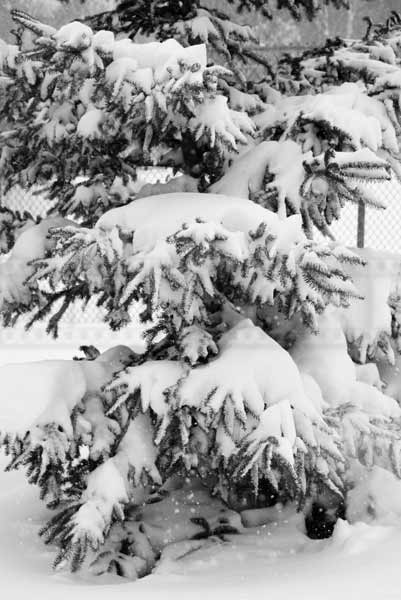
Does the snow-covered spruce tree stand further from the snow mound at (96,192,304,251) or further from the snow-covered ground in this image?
the snow-covered ground

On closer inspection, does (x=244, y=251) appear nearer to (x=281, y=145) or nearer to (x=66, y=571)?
(x=281, y=145)

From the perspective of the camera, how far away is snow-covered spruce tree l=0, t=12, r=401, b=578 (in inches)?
108

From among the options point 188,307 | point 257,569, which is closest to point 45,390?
point 188,307

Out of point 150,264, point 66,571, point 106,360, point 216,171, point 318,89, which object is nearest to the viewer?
point 150,264

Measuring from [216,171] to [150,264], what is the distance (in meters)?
1.13

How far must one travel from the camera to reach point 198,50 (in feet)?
9.22

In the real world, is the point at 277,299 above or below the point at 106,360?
above

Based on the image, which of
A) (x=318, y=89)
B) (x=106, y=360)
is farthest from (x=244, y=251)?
(x=318, y=89)

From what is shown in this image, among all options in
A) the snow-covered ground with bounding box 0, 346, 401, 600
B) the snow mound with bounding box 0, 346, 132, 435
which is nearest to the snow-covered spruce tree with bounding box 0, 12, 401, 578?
the snow mound with bounding box 0, 346, 132, 435

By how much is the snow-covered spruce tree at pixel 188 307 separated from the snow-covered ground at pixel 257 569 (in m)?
0.14

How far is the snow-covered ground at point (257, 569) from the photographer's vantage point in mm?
2781

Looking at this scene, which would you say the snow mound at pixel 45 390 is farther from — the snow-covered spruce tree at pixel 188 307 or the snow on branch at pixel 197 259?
the snow on branch at pixel 197 259

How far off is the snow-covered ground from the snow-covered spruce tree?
0.14 m

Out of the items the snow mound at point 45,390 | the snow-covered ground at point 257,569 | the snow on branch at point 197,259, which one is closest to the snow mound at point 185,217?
the snow on branch at point 197,259
